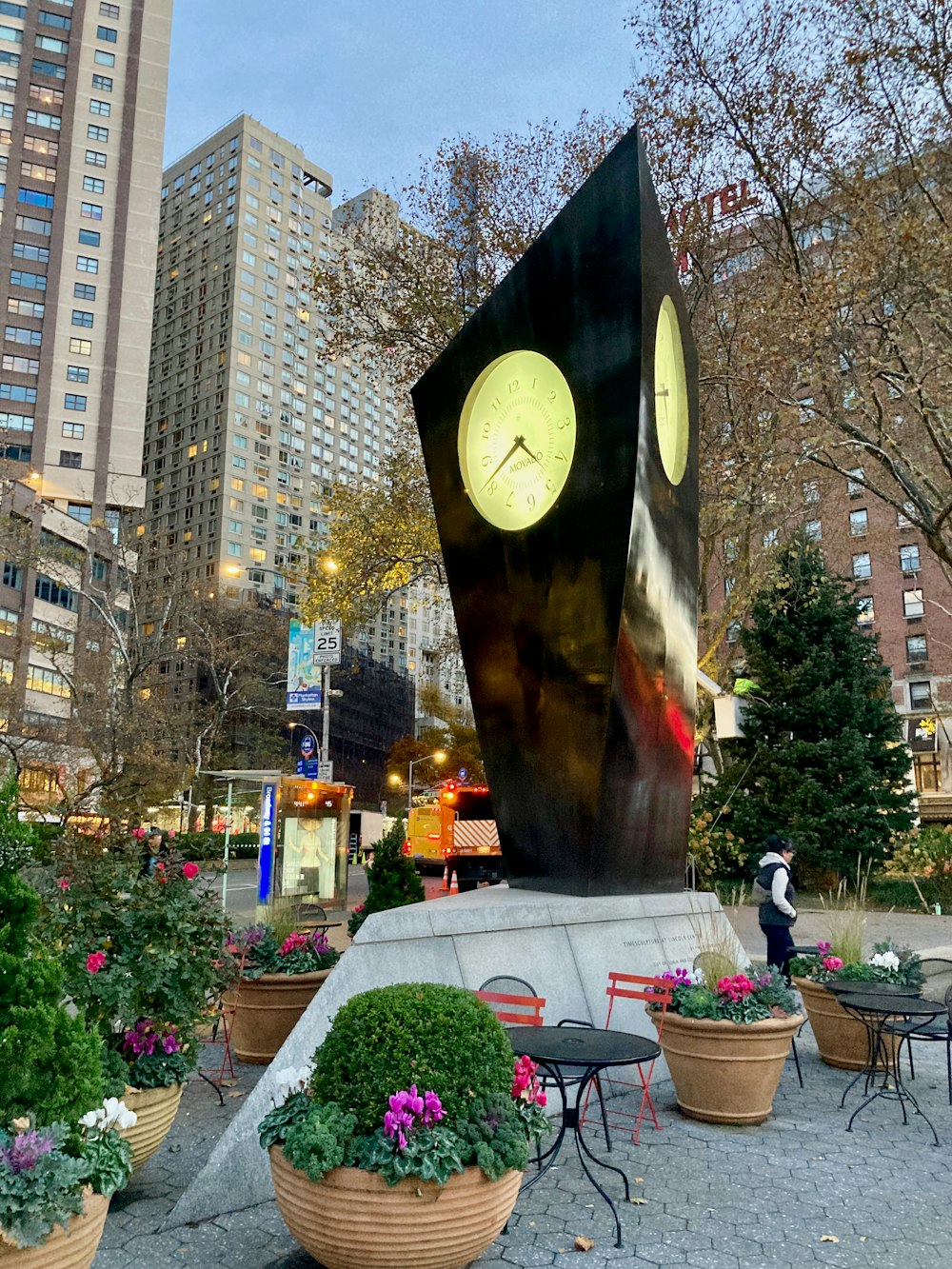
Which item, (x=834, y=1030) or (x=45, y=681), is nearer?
(x=834, y=1030)

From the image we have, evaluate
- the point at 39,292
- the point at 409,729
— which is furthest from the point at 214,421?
the point at 409,729

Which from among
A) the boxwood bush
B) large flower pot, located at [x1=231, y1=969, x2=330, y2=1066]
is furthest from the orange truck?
the boxwood bush

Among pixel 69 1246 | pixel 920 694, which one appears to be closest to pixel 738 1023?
pixel 69 1246

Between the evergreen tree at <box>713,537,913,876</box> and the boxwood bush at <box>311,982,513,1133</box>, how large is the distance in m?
18.8

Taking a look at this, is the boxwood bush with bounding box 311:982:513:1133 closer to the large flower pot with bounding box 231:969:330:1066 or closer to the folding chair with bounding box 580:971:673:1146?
the folding chair with bounding box 580:971:673:1146

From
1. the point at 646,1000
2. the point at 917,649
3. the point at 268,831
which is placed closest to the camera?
the point at 646,1000

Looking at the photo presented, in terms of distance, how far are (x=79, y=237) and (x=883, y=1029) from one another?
7562cm

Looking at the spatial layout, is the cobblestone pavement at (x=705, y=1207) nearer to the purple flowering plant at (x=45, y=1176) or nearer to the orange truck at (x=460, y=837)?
the purple flowering plant at (x=45, y=1176)

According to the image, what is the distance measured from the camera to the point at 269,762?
2068 inches

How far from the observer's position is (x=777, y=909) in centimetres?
844

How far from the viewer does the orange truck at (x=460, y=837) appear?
24.4m

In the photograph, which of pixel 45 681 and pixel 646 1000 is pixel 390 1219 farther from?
pixel 45 681

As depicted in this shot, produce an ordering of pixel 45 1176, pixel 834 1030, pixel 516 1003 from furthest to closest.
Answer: pixel 834 1030
pixel 516 1003
pixel 45 1176

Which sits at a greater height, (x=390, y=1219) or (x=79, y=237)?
(x=79, y=237)
